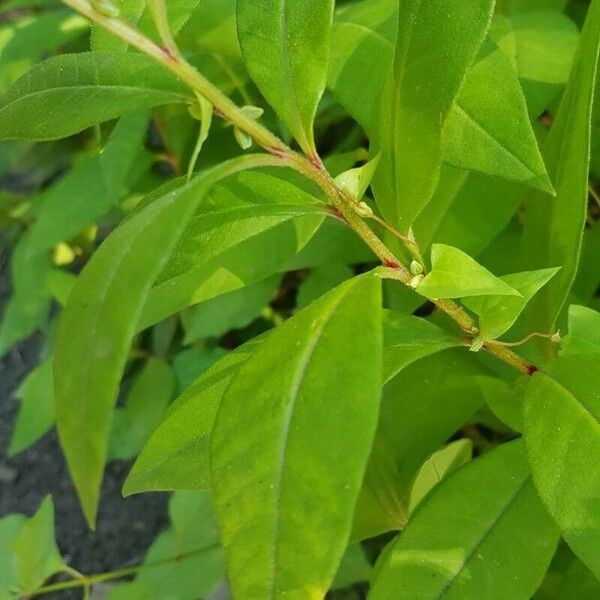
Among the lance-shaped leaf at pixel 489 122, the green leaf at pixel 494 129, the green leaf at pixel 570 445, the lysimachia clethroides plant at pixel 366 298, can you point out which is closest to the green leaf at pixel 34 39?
the lysimachia clethroides plant at pixel 366 298

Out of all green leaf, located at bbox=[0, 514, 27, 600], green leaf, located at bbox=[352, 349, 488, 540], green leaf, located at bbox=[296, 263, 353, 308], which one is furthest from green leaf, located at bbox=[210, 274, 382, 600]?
green leaf, located at bbox=[0, 514, 27, 600]

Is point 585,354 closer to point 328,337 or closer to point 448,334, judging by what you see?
point 448,334

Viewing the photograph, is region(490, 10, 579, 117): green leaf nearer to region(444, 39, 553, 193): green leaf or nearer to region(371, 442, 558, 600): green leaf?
region(444, 39, 553, 193): green leaf

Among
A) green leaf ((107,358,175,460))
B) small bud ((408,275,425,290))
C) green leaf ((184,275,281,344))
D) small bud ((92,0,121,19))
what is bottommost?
green leaf ((107,358,175,460))

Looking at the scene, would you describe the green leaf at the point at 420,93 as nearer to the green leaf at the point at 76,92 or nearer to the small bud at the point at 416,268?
the small bud at the point at 416,268

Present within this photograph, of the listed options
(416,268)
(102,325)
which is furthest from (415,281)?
(102,325)

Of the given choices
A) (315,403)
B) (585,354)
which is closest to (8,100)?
(315,403)
